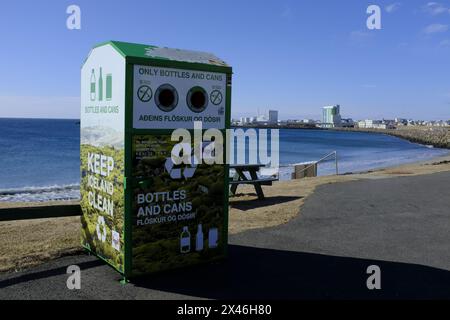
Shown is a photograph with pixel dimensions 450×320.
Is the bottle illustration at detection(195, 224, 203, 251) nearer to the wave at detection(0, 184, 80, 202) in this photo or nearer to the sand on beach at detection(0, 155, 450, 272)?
the sand on beach at detection(0, 155, 450, 272)

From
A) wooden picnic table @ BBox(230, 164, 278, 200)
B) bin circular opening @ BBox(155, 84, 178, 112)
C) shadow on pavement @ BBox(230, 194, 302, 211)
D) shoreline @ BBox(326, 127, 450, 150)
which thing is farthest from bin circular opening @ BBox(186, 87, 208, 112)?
shoreline @ BBox(326, 127, 450, 150)

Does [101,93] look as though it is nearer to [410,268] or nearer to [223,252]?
[223,252]

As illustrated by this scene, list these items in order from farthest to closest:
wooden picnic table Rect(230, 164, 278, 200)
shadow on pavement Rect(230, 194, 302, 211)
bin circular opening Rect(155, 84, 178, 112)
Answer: wooden picnic table Rect(230, 164, 278, 200) → shadow on pavement Rect(230, 194, 302, 211) → bin circular opening Rect(155, 84, 178, 112)

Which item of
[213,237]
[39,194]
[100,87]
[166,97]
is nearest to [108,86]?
[100,87]

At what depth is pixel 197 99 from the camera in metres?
4.75

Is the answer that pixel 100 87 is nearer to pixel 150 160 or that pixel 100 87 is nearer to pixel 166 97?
pixel 166 97

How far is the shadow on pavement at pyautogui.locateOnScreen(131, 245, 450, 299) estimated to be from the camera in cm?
416

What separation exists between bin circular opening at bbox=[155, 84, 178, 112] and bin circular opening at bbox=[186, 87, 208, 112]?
16 cm

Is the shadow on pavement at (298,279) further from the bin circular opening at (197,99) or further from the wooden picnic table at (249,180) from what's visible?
the wooden picnic table at (249,180)

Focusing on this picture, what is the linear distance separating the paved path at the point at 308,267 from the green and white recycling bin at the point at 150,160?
11.1 inches

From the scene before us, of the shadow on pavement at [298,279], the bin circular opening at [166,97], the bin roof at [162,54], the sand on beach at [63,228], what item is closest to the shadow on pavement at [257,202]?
the sand on beach at [63,228]

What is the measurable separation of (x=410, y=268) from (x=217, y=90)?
2.85m
